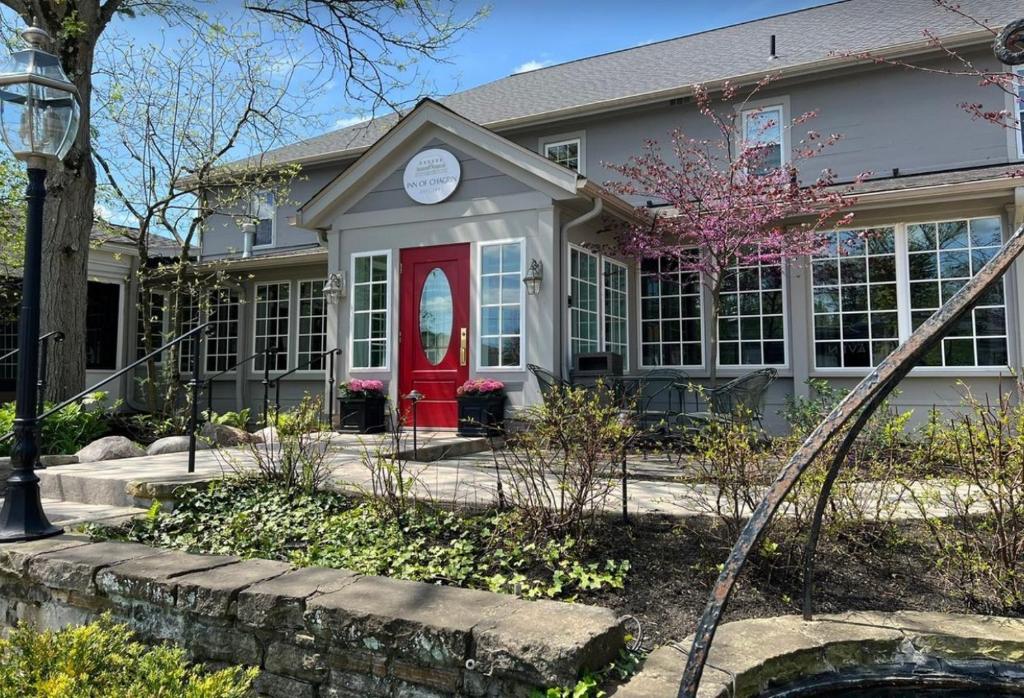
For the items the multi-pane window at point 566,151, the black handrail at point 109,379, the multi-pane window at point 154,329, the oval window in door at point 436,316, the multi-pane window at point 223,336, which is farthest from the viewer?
the multi-pane window at point 154,329

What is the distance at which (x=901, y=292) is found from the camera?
805cm

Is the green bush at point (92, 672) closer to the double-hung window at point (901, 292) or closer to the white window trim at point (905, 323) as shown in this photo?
the white window trim at point (905, 323)

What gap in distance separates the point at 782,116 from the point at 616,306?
382 cm

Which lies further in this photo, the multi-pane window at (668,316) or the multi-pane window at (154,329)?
the multi-pane window at (154,329)

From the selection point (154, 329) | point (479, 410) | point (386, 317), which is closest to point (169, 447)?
point (386, 317)

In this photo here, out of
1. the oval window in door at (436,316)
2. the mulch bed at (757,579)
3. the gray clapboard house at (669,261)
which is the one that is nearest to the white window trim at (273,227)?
the gray clapboard house at (669,261)

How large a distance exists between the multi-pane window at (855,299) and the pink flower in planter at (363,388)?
5.57 meters

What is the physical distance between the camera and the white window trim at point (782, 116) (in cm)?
952

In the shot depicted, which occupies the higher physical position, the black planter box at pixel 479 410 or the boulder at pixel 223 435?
the black planter box at pixel 479 410

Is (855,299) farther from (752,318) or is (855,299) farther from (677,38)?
(677,38)

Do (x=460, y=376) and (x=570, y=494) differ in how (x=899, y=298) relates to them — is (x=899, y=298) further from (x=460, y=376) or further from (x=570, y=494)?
(x=570, y=494)

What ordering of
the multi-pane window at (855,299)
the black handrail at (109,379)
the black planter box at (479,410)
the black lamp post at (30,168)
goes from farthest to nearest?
the multi-pane window at (855,299)
the black planter box at (479,410)
the black handrail at (109,379)
the black lamp post at (30,168)

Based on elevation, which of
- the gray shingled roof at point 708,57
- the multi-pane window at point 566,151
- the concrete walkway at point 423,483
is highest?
the gray shingled roof at point 708,57

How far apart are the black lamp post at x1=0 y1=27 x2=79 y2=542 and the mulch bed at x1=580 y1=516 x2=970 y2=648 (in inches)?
126
